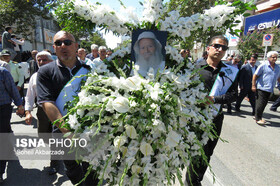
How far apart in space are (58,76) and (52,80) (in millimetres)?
80

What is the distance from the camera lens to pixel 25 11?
1661 cm

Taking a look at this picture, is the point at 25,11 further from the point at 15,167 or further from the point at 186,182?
the point at 186,182

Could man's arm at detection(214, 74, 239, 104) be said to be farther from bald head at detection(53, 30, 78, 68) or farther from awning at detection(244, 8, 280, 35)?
awning at detection(244, 8, 280, 35)

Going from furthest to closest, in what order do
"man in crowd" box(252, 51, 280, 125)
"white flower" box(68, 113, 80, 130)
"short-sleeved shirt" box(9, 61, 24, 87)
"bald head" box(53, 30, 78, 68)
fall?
"man in crowd" box(252, 51, 280, 125) < "short-sleeved shirt" box(9, 61, 24, 87) < "bald head" box(53, 30, 78, 68) < "white flower" box(68, 113, 80, 130)

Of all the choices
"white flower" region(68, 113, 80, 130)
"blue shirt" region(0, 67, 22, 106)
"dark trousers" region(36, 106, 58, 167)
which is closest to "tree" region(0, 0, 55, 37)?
"blue shirt" region(0, 67, 22, 106)

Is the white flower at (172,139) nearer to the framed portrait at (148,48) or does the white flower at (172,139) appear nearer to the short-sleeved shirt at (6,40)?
the framed portrait at (148,48)

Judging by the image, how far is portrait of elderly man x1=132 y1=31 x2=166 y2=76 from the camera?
1831mm

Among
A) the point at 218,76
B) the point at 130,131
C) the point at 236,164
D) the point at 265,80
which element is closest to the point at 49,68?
the point at 130,131

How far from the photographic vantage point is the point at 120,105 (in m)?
1.35

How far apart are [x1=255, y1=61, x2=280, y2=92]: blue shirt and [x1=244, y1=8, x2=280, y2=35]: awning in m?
16.7

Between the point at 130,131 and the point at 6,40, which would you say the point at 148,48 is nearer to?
the point at 130,131

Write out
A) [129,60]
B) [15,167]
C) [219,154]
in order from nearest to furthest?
[129,60] < [15,167] < [219,154]

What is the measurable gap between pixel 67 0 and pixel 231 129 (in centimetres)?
522

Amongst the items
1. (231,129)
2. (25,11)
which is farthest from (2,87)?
(25,11)
